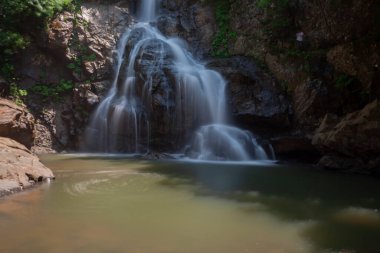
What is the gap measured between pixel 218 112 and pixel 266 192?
7.32m

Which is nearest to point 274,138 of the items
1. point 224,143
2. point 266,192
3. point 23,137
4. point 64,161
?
point 224,143

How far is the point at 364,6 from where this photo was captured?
11016mm

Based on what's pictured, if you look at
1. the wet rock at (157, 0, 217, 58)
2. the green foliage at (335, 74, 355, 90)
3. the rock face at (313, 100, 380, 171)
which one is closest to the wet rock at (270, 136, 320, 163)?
the rock face at (313, 100, 380, 171)

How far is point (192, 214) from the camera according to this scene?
5941mm

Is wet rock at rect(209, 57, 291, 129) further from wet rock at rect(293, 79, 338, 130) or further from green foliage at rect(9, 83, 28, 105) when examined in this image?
green foliage at rect(9, 83, 28, 105)

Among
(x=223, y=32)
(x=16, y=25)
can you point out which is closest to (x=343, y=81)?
(x=223, y=32)

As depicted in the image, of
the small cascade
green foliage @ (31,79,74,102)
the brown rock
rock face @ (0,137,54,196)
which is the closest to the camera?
rock face @ (0,137,54,196)

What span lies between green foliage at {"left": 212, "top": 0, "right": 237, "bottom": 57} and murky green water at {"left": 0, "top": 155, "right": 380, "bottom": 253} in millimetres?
9449

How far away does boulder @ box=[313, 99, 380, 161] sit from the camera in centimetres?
980

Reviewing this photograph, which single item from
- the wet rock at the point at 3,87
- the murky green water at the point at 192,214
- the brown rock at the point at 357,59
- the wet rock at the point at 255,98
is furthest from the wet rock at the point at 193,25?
the murky green water at the point at 192,214

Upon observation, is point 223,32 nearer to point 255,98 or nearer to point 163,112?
point 255,98

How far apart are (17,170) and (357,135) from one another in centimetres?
793

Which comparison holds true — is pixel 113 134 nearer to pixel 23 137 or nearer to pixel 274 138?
pixel 23 137

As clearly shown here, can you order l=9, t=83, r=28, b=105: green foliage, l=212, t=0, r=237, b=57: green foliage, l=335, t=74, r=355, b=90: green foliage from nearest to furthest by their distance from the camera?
l=335, t=74, r=355, b=90: green foliage → l=9, t=83, r=28, b=105: green foliage → l=212, t=0, r=237, b=57: green foliage
